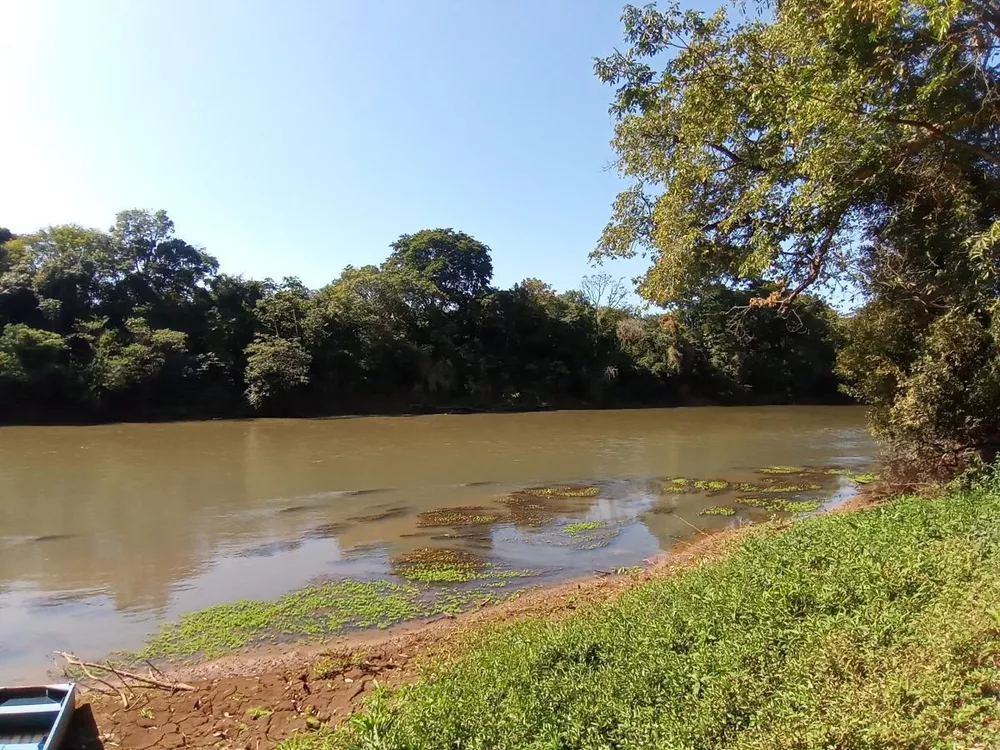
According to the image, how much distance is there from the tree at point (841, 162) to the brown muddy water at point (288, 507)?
4.21 metres

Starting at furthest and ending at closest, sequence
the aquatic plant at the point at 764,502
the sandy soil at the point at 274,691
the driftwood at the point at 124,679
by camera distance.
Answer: the aquatic plant at the point at 764,502
the driftwood at the point at 124,679
the sandy soil at the point at 274,691

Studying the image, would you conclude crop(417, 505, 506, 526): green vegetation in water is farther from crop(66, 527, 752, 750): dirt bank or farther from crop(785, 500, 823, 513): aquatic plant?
crop(785, 500, 823, 513): aquatic plant

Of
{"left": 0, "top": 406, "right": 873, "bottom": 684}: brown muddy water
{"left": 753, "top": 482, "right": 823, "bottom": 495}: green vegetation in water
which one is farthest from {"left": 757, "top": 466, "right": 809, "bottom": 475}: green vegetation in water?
{"left": 753, "top": 482, "right": 823, "bottom": 495}: green vegetation in water

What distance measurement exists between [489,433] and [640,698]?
20.2 m

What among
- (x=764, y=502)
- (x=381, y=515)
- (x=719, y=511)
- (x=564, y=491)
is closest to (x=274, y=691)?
(x=381, y=515)

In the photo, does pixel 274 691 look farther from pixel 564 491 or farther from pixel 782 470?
pixel 782 470

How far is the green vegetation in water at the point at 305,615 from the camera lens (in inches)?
250

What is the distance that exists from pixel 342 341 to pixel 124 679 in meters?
27.7

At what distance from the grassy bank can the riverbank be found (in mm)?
12

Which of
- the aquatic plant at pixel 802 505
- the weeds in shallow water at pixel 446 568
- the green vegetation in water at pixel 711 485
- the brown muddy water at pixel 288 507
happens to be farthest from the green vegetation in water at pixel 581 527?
the green vegetation in water at pixel 711 485

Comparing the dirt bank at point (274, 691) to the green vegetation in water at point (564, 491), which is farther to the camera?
the green vegetation in water at point (564, 491)

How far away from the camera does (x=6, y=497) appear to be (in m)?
12.7

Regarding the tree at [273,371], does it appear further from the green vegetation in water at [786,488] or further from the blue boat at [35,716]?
the blue boat at [35,716]

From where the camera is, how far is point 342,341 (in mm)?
32438
